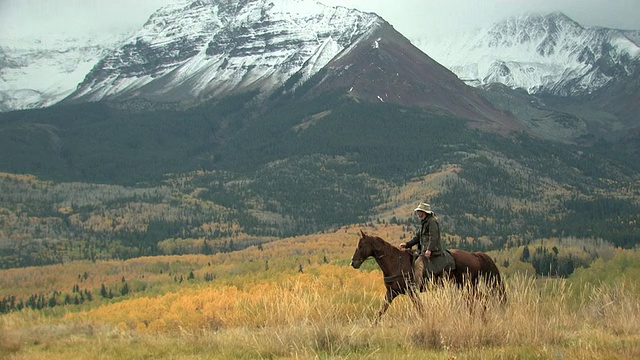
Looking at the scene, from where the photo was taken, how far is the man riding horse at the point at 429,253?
19375 mm

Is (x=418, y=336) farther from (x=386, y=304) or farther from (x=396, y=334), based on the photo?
(x=386, y=304)

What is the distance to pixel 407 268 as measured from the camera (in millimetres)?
20562

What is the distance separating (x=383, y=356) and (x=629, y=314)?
653 cm

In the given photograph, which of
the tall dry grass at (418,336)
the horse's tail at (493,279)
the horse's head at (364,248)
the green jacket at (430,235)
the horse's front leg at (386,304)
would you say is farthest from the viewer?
the horse's head at (364,248)

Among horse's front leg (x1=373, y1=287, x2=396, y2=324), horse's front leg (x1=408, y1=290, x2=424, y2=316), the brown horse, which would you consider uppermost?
the brown horse

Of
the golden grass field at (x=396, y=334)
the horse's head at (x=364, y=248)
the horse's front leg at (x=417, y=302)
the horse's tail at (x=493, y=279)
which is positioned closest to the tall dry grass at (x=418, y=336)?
the golden grass field at (x=396, y=334)

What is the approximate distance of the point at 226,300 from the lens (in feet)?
128

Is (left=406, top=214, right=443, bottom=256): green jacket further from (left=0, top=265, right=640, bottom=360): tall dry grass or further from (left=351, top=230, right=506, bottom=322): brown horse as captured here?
(left=0, top=265, right=640, bottom=360): tall dry grass

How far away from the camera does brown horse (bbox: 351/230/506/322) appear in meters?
19.6

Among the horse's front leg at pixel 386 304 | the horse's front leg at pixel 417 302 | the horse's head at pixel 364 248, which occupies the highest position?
the horse's head at pixel 364 248

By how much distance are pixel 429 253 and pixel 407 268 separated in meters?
1.50

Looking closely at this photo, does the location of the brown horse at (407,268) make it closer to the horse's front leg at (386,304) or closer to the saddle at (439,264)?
the horse's front leg at (386,304)

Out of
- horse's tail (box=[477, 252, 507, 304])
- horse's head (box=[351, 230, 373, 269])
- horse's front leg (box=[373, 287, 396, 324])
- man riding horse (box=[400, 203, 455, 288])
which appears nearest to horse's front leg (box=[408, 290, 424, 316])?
man riding horse (box=[400, 203, 455, 288])

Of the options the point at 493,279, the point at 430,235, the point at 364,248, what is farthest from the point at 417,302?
the point at 364,248
